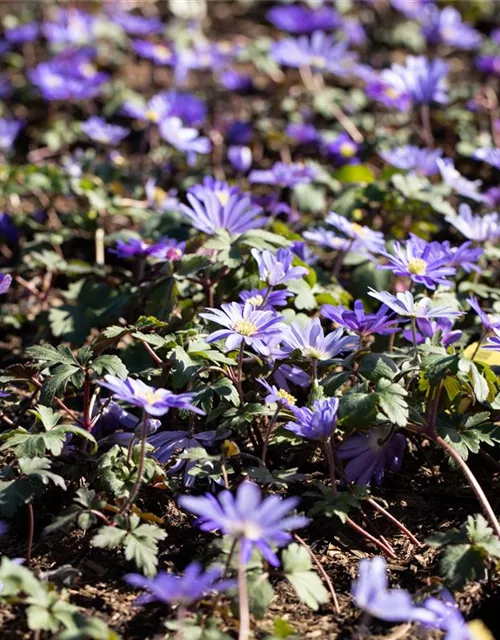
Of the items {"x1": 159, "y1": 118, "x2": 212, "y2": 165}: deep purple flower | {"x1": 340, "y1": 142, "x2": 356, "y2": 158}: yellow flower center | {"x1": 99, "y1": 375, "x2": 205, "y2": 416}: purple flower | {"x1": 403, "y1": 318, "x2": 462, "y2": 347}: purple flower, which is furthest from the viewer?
{"x1": 340, "y1": 142, "x2": 356, "y2": 158}: yellow flower center

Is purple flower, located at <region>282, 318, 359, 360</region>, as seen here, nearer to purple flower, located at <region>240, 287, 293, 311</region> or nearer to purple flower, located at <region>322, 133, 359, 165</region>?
purple flower, located at <region>240, 287, 293, 311</region>

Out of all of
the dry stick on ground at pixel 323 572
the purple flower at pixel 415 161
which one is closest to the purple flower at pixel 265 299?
the dry stick on ground at pixel 323 572

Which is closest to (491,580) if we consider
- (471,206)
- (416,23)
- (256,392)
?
(256,392)

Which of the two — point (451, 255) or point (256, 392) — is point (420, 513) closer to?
point (256, 392)

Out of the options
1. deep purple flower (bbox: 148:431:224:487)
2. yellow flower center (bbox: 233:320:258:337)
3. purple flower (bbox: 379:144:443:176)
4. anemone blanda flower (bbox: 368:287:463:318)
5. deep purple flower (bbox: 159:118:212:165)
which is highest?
anemone blanda flower (bbox: 368:287:463:318)

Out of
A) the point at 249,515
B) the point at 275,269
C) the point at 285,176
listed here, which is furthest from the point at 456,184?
the point at 249,515

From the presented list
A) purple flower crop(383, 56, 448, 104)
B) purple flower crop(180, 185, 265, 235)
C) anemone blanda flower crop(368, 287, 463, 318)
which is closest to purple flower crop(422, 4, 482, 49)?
purple flower crop(383, 56, 448, 104)

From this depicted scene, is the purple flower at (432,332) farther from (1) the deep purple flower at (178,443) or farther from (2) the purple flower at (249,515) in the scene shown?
(2) the purple flower at (249,515)

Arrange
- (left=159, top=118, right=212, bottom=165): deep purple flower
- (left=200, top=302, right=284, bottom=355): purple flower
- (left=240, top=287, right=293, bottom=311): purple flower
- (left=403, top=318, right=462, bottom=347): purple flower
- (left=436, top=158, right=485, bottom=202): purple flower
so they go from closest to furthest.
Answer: (left=200, top=302, right=284, bottom=355): purple flower < (left=240, top=287, right=293, bottom=311): purple flower < (left=403, top=318, right=462, bottom=347): purple flower < (left=436, top=158, right=485, bottom=202): purple flower < (left=159, top=118, right=212, bottom=165): deep purple flower

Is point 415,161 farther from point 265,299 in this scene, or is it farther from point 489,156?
point 265,299
